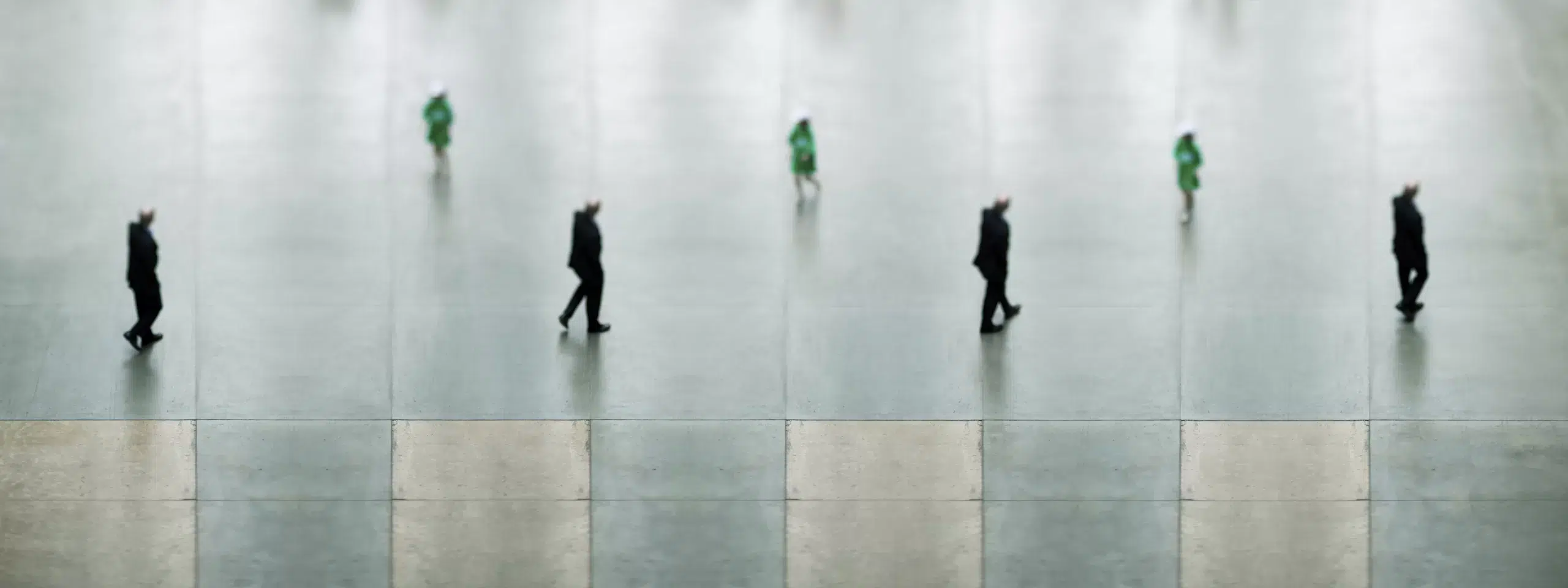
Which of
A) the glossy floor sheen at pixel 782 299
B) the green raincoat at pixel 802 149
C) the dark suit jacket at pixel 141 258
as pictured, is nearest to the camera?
the dark suit jacket at pixel 141 258

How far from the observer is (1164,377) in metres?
14.7

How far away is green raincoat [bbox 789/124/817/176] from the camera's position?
14734 millimetres

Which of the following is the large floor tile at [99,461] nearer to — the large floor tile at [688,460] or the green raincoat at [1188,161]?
the large floor tile at [688,460]

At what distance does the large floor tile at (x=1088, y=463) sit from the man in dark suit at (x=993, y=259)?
1.18 m

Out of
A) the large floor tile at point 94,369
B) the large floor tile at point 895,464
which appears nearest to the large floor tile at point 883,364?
the large floor tile at point 895,464

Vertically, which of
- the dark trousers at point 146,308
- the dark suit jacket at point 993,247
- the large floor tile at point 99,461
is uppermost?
the dark suit jacket at point 993,247

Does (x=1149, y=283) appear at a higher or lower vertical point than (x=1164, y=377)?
higher

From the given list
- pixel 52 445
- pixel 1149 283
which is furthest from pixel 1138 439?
Answer: pixel 52 445

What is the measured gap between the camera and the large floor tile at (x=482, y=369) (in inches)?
578

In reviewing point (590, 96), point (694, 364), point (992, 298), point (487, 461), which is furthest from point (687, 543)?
point (590, 96)

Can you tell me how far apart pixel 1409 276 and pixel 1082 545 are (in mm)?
4319

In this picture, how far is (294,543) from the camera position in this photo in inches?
576

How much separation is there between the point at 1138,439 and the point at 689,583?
476 centimetres

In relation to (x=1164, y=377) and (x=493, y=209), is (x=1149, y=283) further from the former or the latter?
(x=493, y=209)
